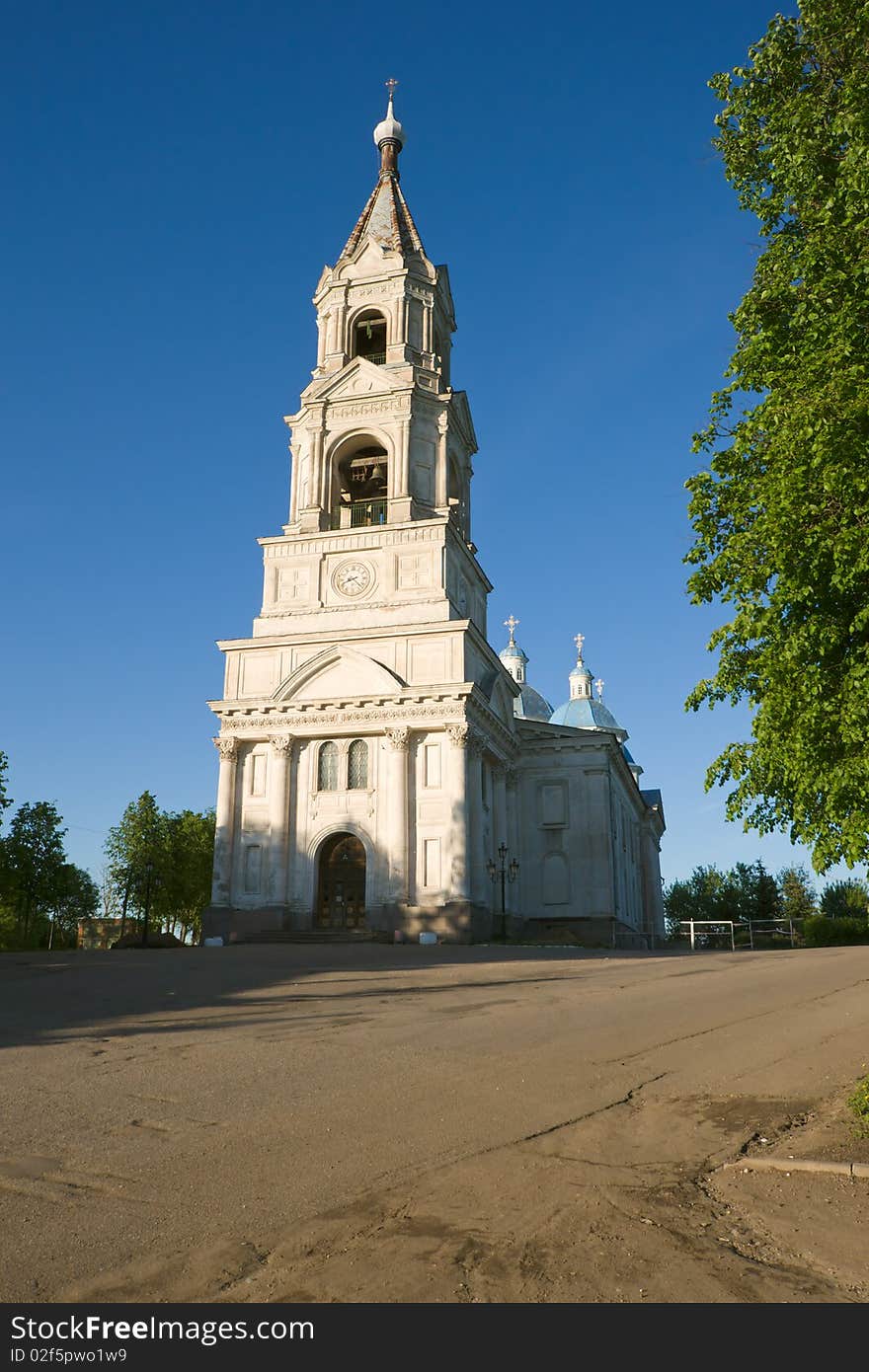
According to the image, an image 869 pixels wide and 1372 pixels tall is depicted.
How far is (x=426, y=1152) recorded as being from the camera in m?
6.10

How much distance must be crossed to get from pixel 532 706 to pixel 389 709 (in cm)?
3235

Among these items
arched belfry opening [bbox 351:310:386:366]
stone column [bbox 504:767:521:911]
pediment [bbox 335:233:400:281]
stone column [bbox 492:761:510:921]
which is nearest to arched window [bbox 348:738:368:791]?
stone column [bbox 492:761:510:921]

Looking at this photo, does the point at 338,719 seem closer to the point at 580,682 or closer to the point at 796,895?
the point at 580,682

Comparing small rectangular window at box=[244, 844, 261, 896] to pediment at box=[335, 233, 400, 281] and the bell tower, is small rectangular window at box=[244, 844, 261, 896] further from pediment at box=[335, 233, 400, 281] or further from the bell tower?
pediment at box=[335, 233, 400, 281]

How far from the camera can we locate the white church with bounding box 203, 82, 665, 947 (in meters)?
36.6

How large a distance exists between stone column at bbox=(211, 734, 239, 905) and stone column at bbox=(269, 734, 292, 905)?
65.5 inches

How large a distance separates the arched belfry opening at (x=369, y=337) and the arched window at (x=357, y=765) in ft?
59.7

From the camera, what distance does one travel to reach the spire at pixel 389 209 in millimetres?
46281

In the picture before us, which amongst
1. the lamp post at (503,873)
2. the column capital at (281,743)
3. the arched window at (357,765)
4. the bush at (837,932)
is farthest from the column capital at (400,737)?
the bush at (837,932)

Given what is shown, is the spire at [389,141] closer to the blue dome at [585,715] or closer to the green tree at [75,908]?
the blue dome at [585,715]

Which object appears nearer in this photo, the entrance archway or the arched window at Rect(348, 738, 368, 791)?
the entrance archway

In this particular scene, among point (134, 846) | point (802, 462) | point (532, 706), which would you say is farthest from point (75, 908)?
point (802, 462)

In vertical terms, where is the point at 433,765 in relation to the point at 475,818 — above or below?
above

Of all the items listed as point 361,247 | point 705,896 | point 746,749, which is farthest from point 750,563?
point 705,896
